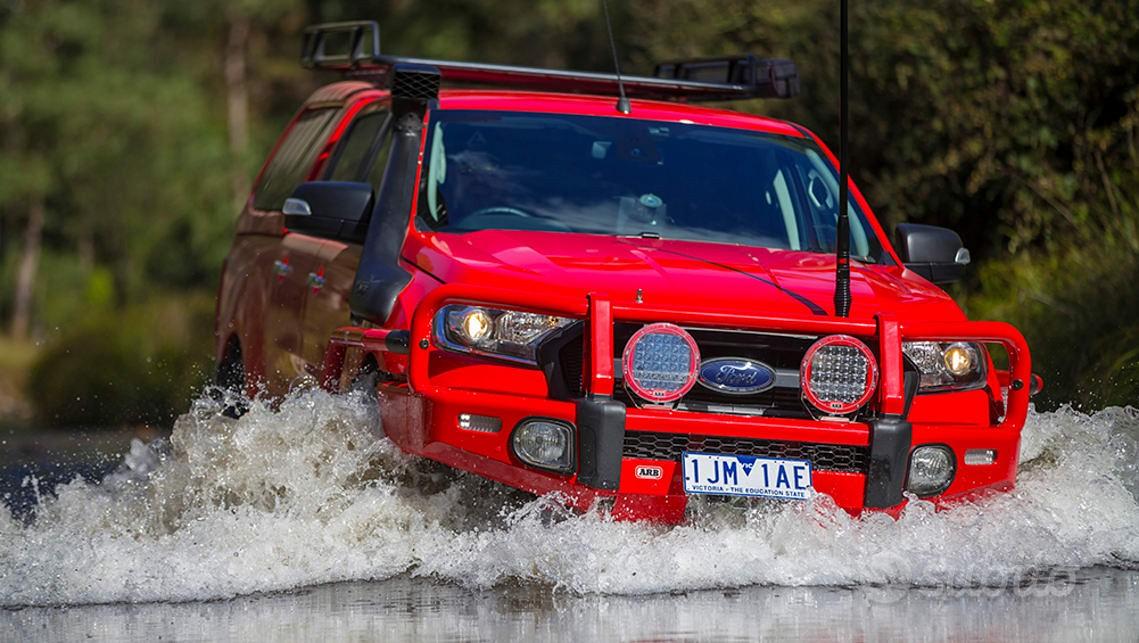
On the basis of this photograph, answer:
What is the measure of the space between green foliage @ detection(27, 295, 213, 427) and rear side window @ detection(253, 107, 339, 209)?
19.0 ft

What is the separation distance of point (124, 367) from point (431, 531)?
13.2m

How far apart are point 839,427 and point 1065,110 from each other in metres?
8.86

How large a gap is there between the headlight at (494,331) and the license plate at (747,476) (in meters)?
0.61

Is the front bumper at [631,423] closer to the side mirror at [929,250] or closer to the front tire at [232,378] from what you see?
the side mirror at [929,250]

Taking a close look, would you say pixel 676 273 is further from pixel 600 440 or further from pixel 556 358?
pixel 600 440

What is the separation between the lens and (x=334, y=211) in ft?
26.9

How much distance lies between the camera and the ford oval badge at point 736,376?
6965 millimetres

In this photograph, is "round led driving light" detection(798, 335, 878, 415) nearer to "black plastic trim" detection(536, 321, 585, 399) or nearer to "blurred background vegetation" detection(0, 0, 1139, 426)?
"black plastic trim" detection(536, 321, 585, 399)

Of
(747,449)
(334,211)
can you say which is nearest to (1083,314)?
(334,211)

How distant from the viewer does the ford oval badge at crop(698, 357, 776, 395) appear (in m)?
6.96

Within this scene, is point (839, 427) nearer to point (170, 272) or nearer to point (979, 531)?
point (979, 531)

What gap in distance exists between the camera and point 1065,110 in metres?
15.2

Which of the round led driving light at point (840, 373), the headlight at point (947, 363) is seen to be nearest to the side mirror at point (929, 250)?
the headlight at point (947, 363)

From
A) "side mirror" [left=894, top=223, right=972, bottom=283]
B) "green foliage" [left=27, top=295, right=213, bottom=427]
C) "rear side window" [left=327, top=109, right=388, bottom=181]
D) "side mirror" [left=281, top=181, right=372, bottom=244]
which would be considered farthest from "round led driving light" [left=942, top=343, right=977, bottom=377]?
"green foliage" [left=27, top=295, right=213, bottom=427]
